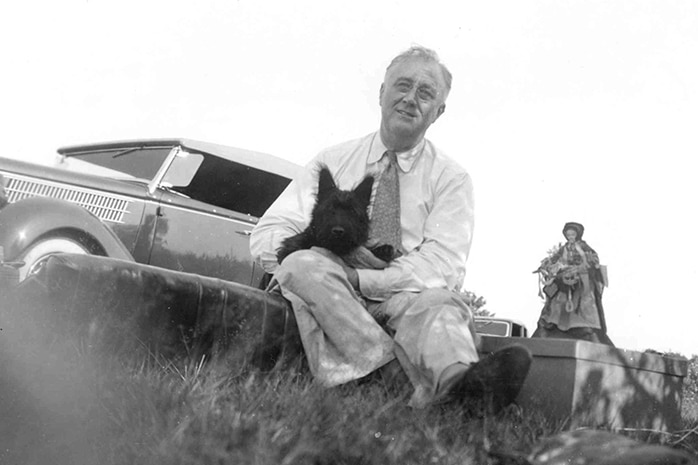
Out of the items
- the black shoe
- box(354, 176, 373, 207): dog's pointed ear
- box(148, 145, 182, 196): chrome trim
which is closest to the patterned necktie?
box(354, 176, 373, 207): dog's pointed ear

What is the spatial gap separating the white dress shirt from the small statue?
548cm

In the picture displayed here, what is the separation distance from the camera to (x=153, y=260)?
6668 millimetres

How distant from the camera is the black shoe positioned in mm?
2730

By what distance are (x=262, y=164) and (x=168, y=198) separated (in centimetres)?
93

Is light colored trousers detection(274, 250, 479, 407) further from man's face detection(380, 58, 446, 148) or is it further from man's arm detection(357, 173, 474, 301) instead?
man's face detection(380, 58, 446, 148)

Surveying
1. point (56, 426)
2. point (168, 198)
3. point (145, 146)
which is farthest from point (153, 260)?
point (56, 426)

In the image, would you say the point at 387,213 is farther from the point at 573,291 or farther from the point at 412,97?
the point at 573,291

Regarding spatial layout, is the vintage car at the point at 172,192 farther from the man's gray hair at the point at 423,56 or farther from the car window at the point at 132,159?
the man's gray hair at the point at 423,56

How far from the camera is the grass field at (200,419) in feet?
6.73

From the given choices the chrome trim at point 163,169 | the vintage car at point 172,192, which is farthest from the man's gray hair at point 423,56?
the chrome trim at point 163,169

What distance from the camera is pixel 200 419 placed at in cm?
217

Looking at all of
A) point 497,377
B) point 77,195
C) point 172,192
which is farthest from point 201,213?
point 497,377

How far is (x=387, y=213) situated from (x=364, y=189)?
21 cm

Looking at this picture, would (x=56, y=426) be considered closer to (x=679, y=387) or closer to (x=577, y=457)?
(x=577, y=457)
